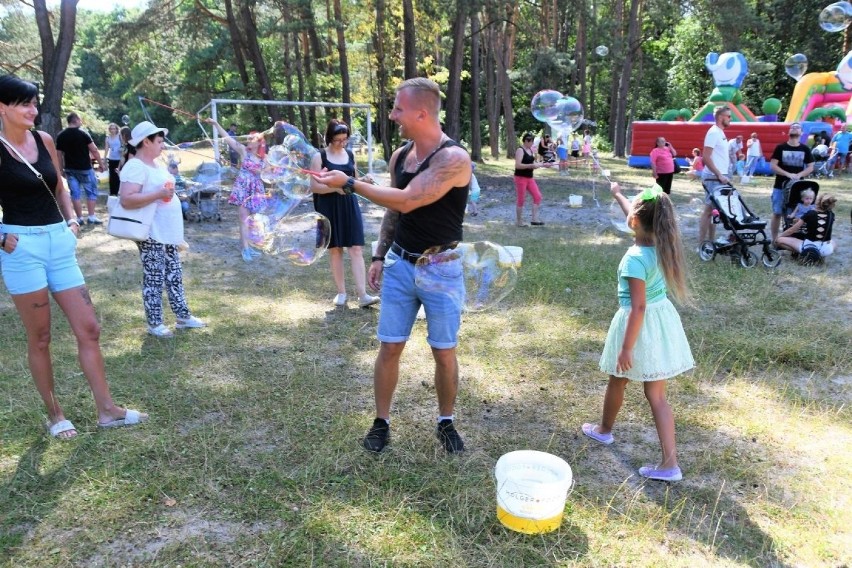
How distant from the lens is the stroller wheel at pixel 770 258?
7.61 metres

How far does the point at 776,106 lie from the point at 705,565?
80.9ft

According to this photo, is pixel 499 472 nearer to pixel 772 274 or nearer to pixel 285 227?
pixel 285 227

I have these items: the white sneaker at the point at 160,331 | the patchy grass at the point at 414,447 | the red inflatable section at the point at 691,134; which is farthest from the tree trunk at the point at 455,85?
the white sneaker at the point at 160,331

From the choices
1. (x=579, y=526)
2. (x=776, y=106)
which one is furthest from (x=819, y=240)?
(x=776, y=106)

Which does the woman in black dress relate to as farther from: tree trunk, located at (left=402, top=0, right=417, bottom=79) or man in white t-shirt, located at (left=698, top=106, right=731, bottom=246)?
tree trunk, located at (left=402, top=0, right=417, bottom=79)

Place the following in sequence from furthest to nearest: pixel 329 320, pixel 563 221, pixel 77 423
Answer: pixel 563 221
pixel 329 320
pixel 77 423

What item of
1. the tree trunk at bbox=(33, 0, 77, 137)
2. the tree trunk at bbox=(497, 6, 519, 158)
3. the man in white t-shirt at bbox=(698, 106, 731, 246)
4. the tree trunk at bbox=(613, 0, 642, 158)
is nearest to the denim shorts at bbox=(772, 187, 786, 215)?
the man in white t-shirt at bbox=(698, 106, 731, 246)

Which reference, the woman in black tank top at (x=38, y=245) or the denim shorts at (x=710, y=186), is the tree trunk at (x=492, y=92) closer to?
the denim shorts at (x=710, y=186)

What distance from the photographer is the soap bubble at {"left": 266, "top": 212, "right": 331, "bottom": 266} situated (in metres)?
5.00

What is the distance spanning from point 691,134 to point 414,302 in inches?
836

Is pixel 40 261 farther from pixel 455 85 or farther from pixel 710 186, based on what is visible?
pixel 455 85

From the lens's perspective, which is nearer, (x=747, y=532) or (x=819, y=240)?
(x=747, y=532)

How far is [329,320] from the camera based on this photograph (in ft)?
19.1

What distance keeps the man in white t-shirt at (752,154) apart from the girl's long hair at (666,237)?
1788 centimetres
